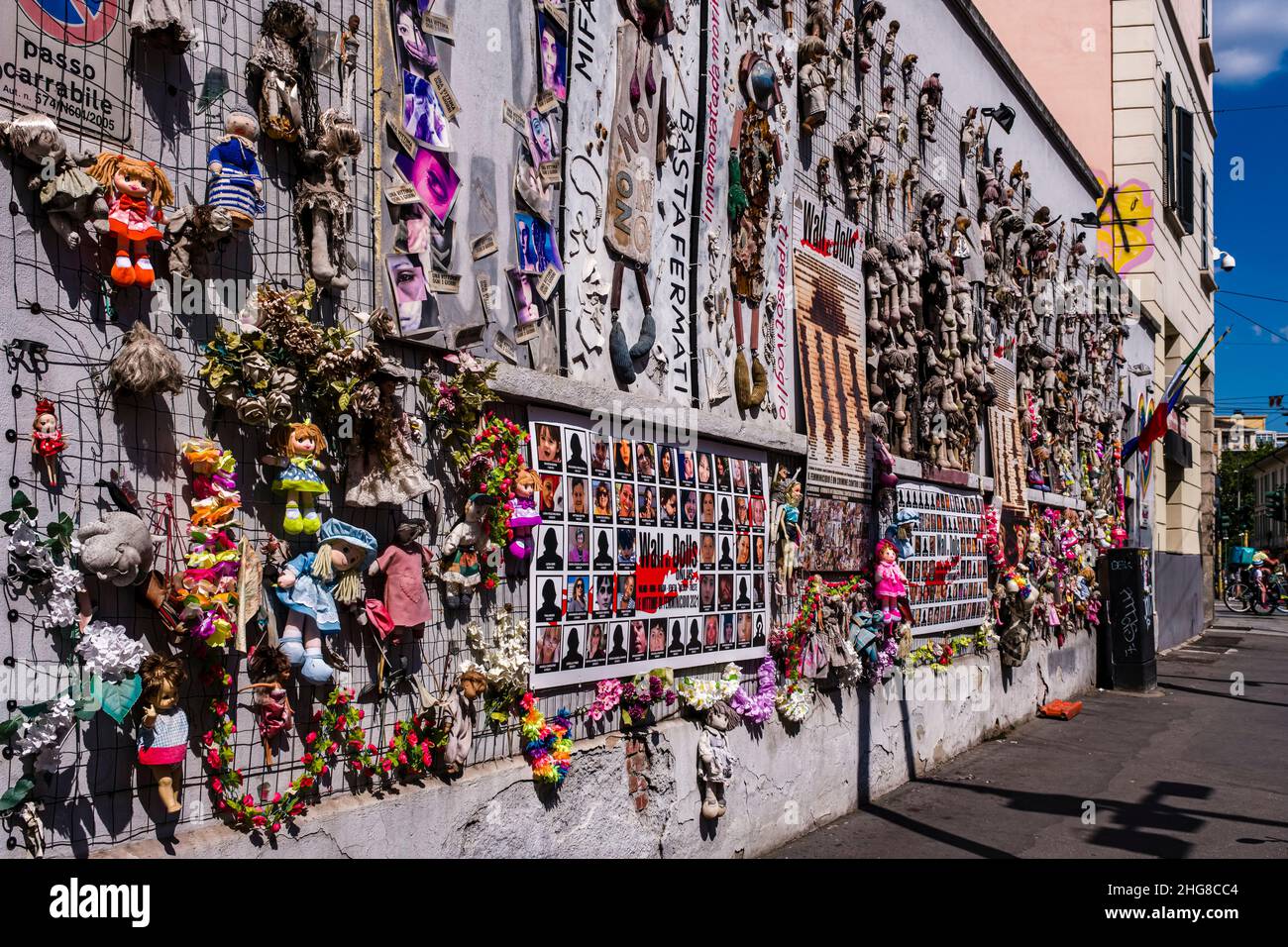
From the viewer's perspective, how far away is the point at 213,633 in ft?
11.3

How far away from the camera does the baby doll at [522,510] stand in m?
4.86

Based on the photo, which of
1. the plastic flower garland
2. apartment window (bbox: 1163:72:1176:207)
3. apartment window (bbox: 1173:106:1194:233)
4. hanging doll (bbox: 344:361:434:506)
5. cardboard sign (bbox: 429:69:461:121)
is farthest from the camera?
apartment window (bbox: 1173:106:1194:233)

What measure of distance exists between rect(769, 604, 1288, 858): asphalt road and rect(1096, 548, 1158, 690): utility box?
1.26 meters

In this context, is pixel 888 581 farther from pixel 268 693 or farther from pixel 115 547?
pixel 115 547

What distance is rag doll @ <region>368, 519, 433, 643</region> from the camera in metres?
4.23

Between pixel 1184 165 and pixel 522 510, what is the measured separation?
76.5 ft

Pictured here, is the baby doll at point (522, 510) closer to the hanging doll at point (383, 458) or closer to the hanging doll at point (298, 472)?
the hanging doll at point (383, 458)

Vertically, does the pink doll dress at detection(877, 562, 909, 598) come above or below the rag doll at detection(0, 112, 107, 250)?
below

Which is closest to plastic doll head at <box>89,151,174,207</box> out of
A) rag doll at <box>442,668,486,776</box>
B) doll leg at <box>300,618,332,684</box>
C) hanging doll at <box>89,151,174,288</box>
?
hanging doll at <box>89,151,174,288</box>

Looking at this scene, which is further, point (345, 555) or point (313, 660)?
point (345, 555)

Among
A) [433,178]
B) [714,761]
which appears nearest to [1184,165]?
[714,761]

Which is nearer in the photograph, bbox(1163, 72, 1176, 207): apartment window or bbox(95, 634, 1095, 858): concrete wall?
bbox(95, 634, 1095, 858): concrete wall

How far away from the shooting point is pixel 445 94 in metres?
4.63

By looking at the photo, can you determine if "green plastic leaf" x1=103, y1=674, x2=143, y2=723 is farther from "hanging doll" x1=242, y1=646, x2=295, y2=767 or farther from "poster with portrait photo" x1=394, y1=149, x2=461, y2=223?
"poster with portrait photo" x1=394, y1=149, x2=461, y2=223
